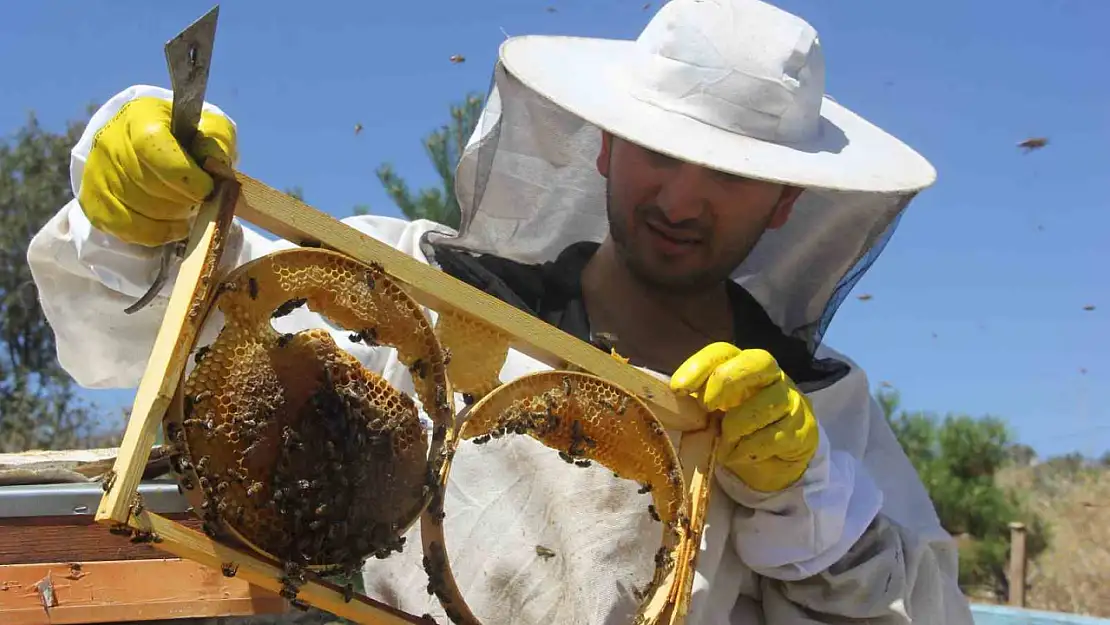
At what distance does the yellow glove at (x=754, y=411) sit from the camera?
201cm

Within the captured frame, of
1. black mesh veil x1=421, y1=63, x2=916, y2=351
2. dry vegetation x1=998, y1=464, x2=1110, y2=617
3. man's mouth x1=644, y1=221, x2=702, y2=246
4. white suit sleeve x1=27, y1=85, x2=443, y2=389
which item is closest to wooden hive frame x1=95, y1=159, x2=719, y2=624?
white suit sleeve x1=27, y1=85, x2=443, y2=389

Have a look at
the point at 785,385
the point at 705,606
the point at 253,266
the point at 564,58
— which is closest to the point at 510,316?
the point at 253,266

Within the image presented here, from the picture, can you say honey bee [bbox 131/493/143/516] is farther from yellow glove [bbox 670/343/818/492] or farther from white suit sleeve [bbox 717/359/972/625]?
white suit sleeve [bbox 717/359/972/625]

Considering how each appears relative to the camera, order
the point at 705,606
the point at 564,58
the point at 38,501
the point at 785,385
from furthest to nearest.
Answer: the point at 564,58
the point at 705,606
the point at 785,385
the point at 38,501

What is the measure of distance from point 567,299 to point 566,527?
0.71 m

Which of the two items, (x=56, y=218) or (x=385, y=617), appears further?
(x=56, y=218)

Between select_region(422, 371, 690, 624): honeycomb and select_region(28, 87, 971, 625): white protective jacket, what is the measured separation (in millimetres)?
366

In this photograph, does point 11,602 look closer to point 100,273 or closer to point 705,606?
point 100,273

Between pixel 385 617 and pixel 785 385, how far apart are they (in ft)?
3.27

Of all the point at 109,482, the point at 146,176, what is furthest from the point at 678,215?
the point at 109,482

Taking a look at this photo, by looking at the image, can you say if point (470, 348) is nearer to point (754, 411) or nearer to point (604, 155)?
point (754, 411)

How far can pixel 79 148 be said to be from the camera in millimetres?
2188

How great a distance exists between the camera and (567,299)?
9.26ft

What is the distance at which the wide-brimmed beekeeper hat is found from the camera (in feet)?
8.36
